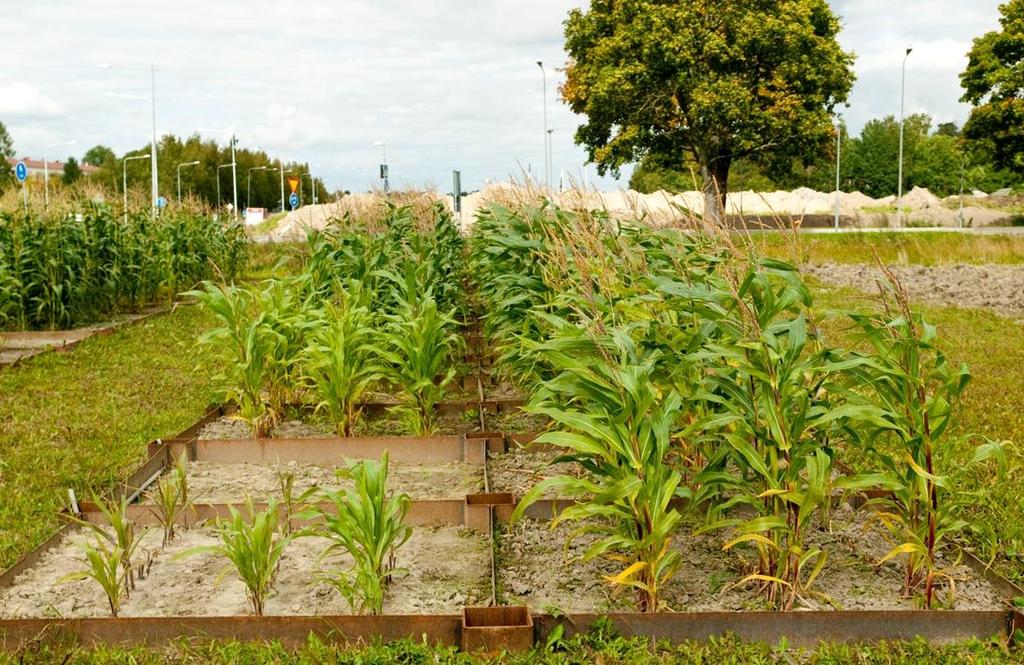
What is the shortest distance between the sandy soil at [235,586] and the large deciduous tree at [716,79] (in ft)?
107

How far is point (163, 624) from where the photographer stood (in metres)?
3.65

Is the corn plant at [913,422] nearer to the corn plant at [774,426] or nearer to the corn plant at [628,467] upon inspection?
the corn plant at [774,426]

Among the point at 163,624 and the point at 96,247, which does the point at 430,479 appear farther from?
the point at 96,247

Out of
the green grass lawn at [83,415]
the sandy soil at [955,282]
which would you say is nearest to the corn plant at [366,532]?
the green grass lawn at [83,415]

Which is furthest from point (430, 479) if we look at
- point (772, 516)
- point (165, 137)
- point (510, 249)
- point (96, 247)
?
point (165, 137)

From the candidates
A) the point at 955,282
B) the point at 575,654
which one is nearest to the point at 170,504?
the point at 575,654

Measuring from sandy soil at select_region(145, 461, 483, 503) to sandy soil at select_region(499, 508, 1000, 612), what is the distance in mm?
917

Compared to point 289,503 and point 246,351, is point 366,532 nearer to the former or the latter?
point 289,503

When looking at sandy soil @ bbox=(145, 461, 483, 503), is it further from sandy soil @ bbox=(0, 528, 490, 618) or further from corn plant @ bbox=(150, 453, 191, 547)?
sandy soil @ bbox=(0, 528, 490, 618)

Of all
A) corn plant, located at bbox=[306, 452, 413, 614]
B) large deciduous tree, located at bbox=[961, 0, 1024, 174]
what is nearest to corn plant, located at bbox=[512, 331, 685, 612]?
corn plant, located at bbox=[306, 452, 413, 614]

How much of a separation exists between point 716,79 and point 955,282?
69.1ft

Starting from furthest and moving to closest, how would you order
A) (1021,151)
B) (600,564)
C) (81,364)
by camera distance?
1. (1021,151)
2. (81,364)
3. (600,564)

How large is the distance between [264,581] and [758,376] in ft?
6.69

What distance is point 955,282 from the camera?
16719mm
